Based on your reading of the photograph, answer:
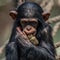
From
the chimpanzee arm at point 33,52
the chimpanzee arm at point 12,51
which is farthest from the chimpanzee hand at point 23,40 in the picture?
the chimpanzee arm at point 12,51

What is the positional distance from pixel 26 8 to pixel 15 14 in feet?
0.38

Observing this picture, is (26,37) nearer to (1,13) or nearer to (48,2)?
(48,2)

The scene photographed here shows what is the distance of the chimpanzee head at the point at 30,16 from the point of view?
3.31 m

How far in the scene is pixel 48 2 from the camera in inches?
171

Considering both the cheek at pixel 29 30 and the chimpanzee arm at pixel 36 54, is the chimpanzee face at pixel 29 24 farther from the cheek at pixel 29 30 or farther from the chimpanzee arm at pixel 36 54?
the chimpanzee arm at pixel 36 54

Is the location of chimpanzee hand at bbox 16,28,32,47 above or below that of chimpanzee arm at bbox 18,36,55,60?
above

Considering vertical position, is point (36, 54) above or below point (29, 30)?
below

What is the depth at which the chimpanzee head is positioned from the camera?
331cm

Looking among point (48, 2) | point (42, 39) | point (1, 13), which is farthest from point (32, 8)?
point (1, 13)

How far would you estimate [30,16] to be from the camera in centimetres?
335

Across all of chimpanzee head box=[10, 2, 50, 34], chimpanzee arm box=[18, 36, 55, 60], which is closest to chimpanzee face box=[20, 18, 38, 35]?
chimpanzee head box=[10, 2, 50, 34]

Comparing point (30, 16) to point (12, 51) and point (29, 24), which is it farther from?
point (12, 51)

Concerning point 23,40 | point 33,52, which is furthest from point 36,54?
point 23,40

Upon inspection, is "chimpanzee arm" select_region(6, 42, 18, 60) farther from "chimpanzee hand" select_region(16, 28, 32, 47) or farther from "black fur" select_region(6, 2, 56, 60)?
"chimpanzee hand" select_region(16, 28, 32, 47)
